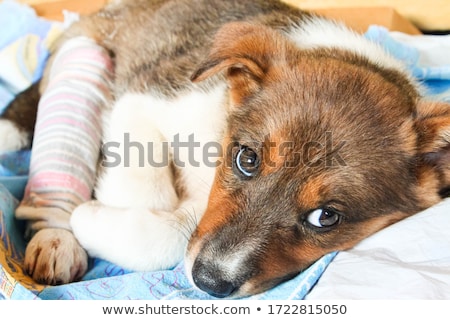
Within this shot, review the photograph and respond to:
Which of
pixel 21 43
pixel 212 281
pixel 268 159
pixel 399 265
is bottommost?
pixel 21 43

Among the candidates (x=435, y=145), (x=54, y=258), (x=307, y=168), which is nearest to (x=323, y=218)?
(x=307, y=168)

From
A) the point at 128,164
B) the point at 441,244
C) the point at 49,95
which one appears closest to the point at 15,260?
the point at 128,164

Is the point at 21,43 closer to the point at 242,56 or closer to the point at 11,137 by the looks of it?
the point at 11,137

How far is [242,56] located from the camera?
2.05 meters

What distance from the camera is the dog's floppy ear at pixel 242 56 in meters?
2.04

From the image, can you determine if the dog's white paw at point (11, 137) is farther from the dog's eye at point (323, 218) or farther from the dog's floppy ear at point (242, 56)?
the dog's eye at point (323, 218)

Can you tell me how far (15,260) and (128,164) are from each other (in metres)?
0.56

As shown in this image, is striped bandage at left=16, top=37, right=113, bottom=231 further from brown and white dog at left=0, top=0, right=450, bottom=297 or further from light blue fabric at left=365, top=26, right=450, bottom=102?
light blue fabric at left=365, top=26, right=450, bottom=102

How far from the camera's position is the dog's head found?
1.81 metres

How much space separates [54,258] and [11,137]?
2.85 feet

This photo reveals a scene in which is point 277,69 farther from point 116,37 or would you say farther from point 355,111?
point 116,37

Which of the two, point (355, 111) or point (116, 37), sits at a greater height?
point (355, 111)

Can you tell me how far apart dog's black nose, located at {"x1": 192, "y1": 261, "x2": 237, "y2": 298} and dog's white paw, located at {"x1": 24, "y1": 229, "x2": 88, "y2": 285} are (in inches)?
23.9

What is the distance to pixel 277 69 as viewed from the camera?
6.85 ft
